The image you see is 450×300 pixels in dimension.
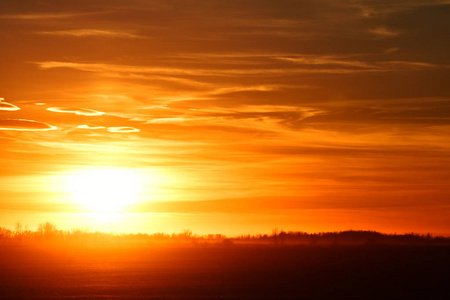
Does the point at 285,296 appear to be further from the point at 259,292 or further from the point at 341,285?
the point at 341,285

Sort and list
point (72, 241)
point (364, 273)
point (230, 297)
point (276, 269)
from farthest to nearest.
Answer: point (72, 241)
point (276, 269)
point (364, 273)
point (230, 297)

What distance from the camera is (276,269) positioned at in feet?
190

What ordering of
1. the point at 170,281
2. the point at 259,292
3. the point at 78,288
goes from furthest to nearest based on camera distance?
the point at 170,281
the point at 78,288
the point at 259,292

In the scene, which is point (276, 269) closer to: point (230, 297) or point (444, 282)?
point (444, 282)

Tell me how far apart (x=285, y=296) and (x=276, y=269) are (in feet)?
64.9

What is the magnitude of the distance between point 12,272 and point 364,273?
94.2 feet

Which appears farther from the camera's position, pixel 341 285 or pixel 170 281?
pixel 170 281

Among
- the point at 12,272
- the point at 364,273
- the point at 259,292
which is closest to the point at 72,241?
the point at 12,272

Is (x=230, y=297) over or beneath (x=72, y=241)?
beneath

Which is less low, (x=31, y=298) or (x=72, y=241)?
(x=72, y=241)

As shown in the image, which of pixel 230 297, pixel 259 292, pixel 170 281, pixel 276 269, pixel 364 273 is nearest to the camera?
pixel 230 297

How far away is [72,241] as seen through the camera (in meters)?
164

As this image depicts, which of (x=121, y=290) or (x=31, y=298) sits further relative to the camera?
(x=121, y=290)

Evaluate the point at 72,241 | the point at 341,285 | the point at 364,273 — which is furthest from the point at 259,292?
the point at 72,241
